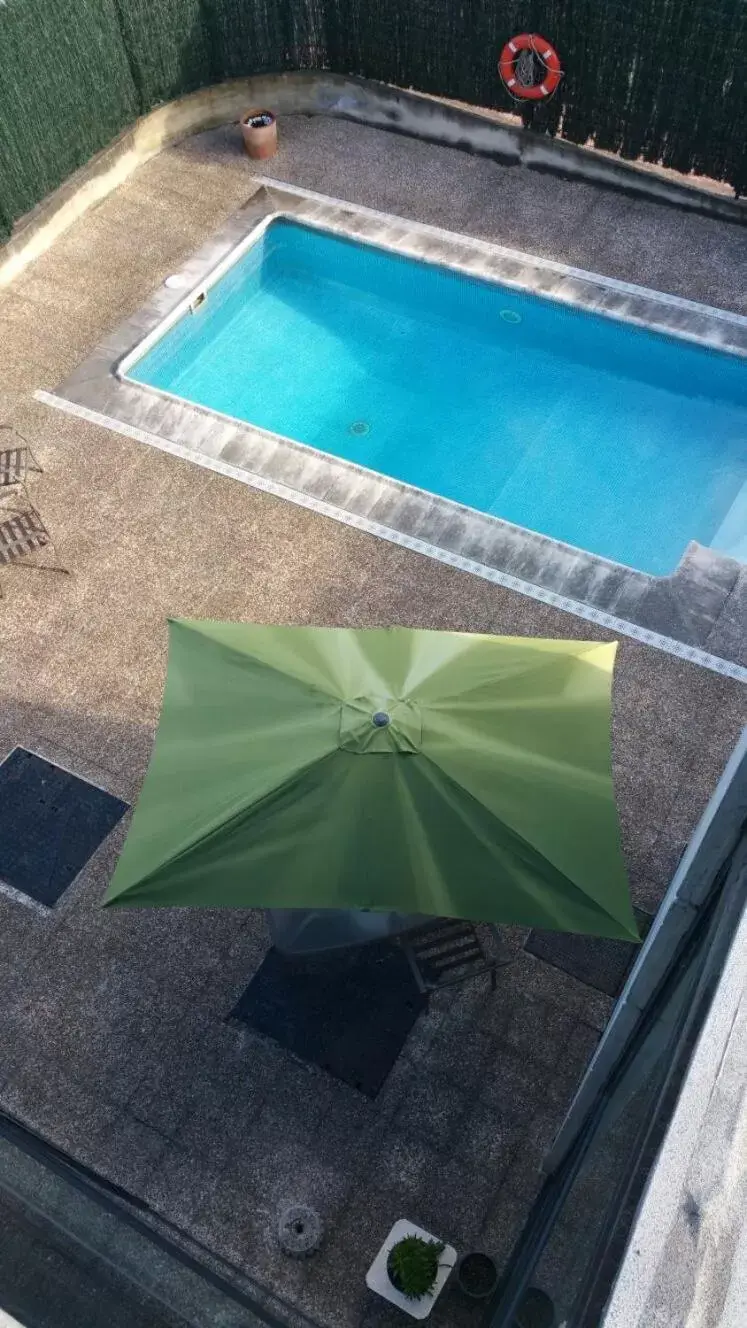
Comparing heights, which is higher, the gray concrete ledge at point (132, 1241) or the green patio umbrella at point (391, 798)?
the green patio umbrella at point (391, 798)

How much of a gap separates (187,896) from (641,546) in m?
8.58

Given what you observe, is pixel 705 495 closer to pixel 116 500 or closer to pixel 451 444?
pixel 451 444

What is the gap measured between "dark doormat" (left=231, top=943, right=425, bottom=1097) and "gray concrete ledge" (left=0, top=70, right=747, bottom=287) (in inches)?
466

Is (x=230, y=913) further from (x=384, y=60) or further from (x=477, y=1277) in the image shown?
(x=384, y=60)

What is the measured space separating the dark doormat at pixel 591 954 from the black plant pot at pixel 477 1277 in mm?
2499

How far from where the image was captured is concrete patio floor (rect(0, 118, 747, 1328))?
8.49m

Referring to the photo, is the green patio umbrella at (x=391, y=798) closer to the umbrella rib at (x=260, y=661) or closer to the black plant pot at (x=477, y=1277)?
the umbrella rib at (x=260, y=661)

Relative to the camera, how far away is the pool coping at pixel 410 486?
12.1m

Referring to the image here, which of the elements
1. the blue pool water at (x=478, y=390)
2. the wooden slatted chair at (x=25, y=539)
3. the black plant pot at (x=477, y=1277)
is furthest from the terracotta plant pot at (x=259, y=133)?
the black plant pot at (x=477, y=1277)

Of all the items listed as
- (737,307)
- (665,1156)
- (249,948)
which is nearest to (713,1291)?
(665,1156)

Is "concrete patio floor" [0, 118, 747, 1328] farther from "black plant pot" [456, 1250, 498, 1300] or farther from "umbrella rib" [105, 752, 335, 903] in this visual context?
"umbrella rib" [105, 752, 335, 903]

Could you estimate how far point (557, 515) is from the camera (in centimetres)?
1390

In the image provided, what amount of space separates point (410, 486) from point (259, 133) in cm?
805

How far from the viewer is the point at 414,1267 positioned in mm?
7598
